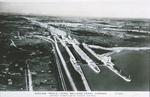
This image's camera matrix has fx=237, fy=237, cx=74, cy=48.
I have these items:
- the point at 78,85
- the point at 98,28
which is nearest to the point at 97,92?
the point at 78,85

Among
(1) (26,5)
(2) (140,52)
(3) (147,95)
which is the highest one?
(1) (26,5)

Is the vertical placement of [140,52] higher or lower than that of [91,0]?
lower

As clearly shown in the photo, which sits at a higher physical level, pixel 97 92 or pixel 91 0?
pixel 91 0

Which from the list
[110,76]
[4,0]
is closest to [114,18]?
[110,76]

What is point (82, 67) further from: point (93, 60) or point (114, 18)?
point (114, 18)

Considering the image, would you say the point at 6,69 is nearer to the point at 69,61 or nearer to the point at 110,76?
the point at 69,61

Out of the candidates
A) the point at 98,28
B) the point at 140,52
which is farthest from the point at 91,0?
the point at 140,52
